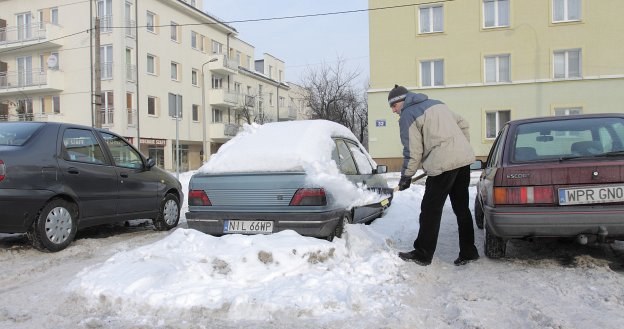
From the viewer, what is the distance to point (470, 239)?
4887 millimetres

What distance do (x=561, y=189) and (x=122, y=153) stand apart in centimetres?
577

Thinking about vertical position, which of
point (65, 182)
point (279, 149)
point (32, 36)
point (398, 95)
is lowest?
point (65, 182)

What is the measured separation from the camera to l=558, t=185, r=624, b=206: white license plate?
13.4 ft

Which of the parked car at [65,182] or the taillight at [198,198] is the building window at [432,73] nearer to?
the parked car at [65,182]

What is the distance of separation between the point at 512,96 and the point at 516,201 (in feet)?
71.2

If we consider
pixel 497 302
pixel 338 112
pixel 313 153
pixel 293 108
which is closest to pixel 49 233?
pixel 313 153

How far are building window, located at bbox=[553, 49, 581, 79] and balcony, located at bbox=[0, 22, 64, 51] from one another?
29.5m

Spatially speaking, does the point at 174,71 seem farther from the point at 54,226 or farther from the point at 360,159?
the point at 360,159

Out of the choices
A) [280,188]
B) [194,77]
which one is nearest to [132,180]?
[280,188]

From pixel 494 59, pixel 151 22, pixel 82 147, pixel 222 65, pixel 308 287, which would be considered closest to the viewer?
pixel 308 287

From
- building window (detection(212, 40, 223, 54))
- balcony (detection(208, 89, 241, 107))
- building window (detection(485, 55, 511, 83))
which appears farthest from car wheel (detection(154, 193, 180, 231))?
building window (detection(212, 40, 223, 54))

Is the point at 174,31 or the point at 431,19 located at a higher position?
the point at 174,31

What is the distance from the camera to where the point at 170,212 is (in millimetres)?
7855

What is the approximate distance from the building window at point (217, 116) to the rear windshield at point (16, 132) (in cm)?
3537
